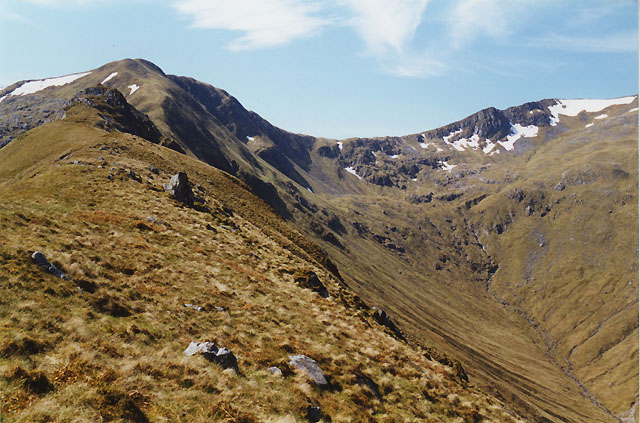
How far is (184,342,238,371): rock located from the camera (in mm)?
16125

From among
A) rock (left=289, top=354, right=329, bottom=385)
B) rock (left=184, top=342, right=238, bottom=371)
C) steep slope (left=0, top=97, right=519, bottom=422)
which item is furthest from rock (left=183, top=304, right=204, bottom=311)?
rock (left=289, top=354, right=329, bottom=385)

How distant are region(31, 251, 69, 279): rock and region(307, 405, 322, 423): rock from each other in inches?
588

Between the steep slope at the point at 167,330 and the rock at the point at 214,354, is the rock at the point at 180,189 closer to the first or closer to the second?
the steep slope at the point at 167,330

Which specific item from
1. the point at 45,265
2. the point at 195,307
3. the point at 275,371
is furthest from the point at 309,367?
the point at 45,265

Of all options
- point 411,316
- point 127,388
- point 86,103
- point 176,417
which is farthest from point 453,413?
point 411,316

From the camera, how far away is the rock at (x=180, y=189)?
44.1 metres

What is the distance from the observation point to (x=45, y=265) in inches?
714

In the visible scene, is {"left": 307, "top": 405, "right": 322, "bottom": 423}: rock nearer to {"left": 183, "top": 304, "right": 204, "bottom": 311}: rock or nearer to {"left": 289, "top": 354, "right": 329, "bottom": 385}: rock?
{"left": 289, "top": 354, "right": 329, "bottom": 385}: rock

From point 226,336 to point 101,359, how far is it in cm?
696

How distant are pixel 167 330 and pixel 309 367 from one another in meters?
8.02

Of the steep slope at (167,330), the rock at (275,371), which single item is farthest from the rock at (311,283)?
the rock at (275,371)

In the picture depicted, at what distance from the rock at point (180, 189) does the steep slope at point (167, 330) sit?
5356mm

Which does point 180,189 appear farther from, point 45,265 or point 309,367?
point 309,367

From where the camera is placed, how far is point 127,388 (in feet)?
40.5
